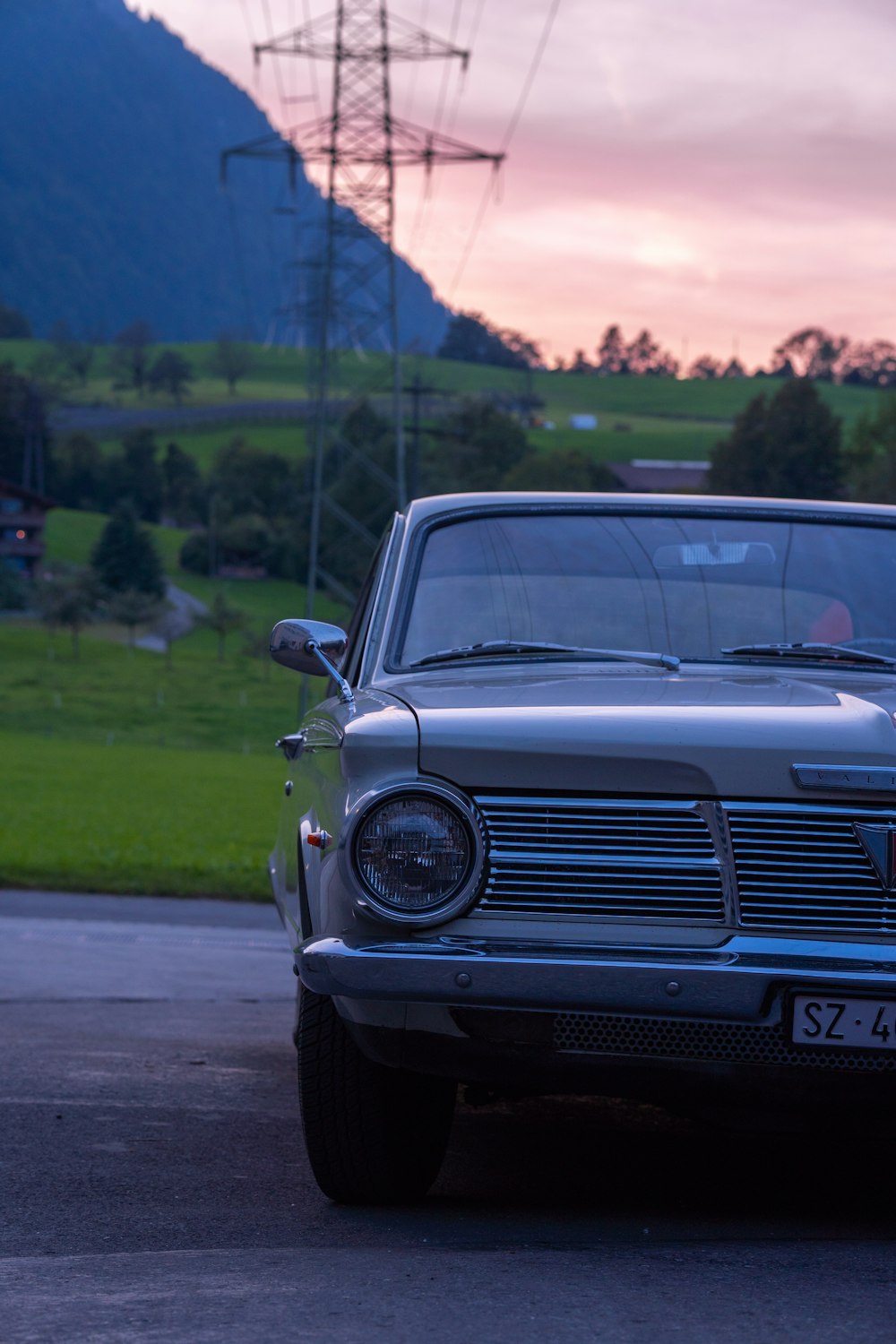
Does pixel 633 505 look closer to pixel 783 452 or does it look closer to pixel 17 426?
pixel 783 452

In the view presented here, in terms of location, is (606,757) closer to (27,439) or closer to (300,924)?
(300,924)

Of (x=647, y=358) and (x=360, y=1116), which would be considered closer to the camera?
(x=360, y=1116)

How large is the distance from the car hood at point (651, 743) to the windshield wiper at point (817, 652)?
873 millimetres

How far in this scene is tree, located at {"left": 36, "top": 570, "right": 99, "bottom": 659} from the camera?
8288 centimetres

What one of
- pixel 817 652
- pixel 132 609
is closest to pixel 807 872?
pixel 817 652

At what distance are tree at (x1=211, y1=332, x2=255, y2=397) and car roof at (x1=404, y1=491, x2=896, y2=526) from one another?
167639mm

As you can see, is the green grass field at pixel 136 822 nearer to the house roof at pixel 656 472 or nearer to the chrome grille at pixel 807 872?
the chrome grille at pixel 807 872

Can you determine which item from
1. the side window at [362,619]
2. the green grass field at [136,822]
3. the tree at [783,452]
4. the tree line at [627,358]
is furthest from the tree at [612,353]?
the side window at [362,619]

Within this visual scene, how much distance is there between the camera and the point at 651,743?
11.9 feet

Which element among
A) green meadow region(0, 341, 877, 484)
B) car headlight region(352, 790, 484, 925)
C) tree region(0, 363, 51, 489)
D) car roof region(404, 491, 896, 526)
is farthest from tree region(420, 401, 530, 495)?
car headlight region(352, 790, 484, 925)

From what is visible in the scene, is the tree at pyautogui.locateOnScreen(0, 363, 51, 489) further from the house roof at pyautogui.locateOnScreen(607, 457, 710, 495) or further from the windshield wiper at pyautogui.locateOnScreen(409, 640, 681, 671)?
the windshield wiper at pyautogui.locateOnScreen(409, 640, 681, 671)

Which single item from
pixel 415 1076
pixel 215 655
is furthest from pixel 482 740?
pixel 215 655

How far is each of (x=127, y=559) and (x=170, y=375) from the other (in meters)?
71.6

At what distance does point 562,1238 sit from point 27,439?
438 ft
